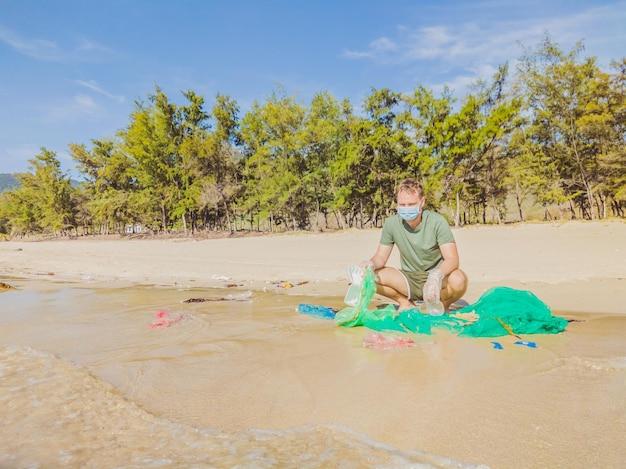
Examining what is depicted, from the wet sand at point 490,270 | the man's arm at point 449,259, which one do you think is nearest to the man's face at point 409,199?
→ the man's arm at point 449,259

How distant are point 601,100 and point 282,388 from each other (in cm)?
2859

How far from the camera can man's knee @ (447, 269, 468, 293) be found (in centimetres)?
364

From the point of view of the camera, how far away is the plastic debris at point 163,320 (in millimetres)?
3729

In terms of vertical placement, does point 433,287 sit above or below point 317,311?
above

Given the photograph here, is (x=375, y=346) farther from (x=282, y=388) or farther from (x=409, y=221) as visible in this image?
(x=409, y=221)

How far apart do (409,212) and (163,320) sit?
2522 mm

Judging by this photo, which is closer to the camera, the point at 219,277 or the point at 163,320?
Answer: the point at 163,320

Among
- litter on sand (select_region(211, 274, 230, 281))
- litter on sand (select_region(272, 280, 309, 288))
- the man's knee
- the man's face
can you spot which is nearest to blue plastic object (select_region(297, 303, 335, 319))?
the man's knee

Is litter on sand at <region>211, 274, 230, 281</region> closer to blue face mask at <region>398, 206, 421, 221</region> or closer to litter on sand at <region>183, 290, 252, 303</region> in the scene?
litter on sand at <region>183, 290, 252, 303</region>

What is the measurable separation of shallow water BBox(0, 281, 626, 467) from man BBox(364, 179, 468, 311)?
726mm

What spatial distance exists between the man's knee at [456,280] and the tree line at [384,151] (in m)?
22.6

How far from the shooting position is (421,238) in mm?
3795

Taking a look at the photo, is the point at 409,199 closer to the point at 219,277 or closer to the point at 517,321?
the point at 517,321

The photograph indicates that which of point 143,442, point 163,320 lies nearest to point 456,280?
point 163,320
